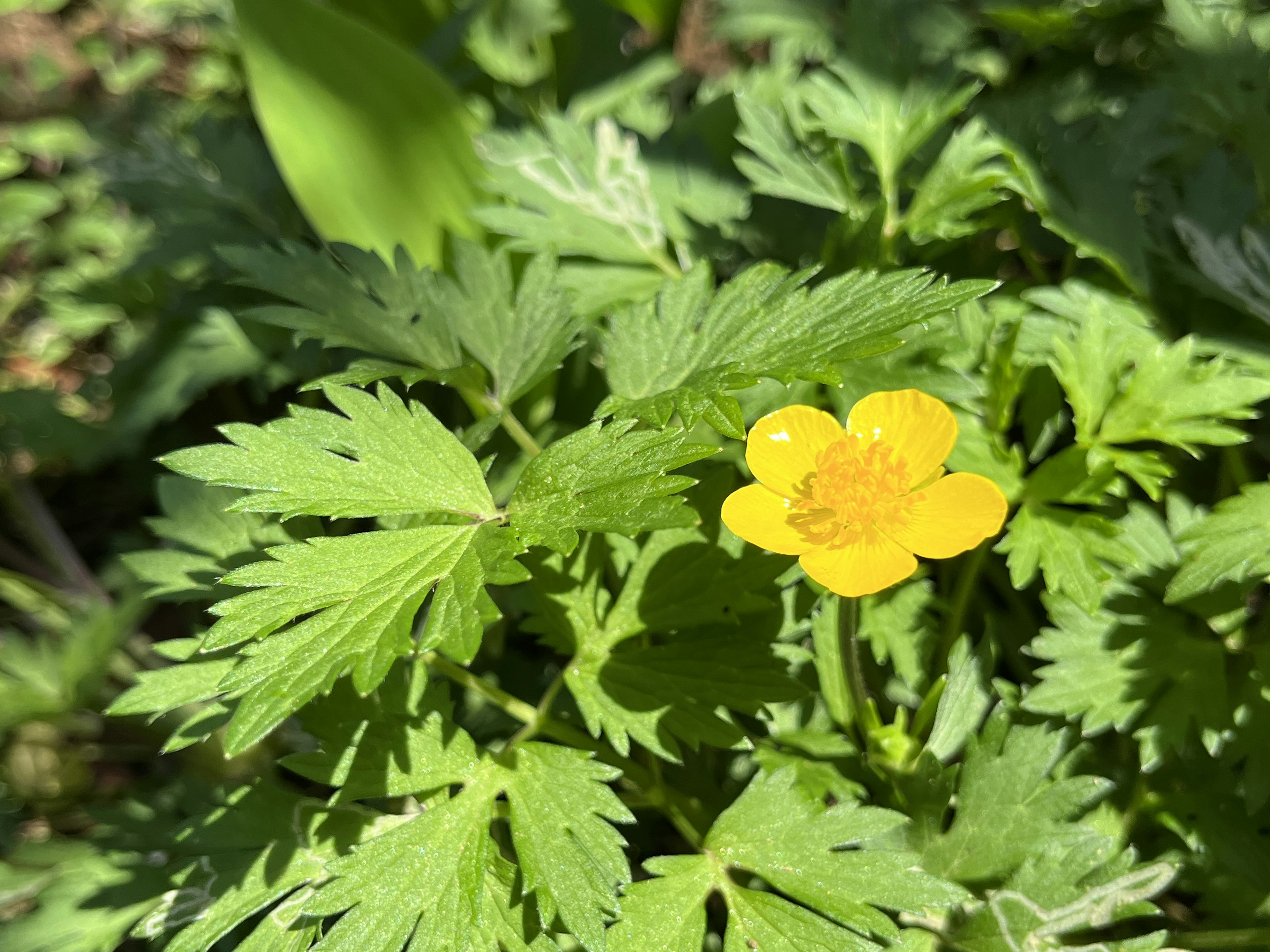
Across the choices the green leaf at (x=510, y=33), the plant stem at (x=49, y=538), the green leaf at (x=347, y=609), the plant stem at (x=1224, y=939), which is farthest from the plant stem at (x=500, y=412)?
the plant stem at (x=49, y=538)

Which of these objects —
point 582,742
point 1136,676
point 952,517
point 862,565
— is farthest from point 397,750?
point 1136,676

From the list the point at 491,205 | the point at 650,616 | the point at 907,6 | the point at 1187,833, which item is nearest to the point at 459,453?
the point at 650,616

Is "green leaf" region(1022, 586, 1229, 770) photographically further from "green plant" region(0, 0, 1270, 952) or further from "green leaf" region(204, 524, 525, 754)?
"green leaf" region(204, 524, 525, 754)

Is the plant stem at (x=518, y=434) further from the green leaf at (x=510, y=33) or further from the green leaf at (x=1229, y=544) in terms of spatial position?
the green leaf at (x=510, y=33)

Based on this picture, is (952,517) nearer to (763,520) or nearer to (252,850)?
(763,520)

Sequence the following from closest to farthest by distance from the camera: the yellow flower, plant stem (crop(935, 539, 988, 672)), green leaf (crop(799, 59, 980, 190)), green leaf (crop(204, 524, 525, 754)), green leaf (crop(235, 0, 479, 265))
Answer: green leaf (crop(204, 524, 525, 754)) → the yellow flower → plant stem (crop(935, 539, 988, 672)) → green leaf (crop(799, 59, 980, 190)) → green leaf (crop(235, 0, 479, 265))

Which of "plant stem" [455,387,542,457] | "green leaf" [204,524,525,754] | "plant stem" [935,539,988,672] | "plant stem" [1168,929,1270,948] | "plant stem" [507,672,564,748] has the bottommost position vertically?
"plant stem" [1168,929,1270,948]

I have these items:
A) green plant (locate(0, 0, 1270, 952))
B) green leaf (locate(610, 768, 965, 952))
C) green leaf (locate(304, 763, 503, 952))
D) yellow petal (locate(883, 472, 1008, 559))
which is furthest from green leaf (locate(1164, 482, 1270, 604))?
green leaf (locate(304, 763, 503, 952))
